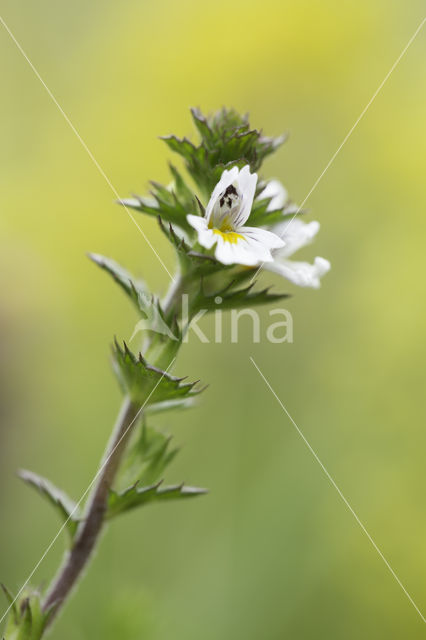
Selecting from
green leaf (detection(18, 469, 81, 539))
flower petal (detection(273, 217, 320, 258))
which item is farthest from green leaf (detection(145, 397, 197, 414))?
flower petal (detection(273, 217, 320, 258))

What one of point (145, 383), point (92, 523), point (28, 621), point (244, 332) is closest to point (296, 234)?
point (145, 383)

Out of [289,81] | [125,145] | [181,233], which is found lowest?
[181,233]

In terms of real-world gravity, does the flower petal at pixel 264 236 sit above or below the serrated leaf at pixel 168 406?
above

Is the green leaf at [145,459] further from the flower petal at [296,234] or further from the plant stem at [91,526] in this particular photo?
the flower petal at [296,234]

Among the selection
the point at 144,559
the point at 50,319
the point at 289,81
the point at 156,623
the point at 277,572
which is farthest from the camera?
the point at 289,81

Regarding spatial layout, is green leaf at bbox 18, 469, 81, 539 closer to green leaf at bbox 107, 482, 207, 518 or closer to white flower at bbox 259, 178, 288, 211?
green leaf at bbox 107, 482, 207, 518

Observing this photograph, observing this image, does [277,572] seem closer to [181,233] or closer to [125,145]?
[181,233]

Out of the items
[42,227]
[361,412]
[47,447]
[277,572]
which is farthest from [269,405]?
[42,227]

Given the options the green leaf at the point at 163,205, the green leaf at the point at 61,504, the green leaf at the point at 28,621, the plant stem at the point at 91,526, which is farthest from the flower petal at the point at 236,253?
the green leaf at the point at 28,621
